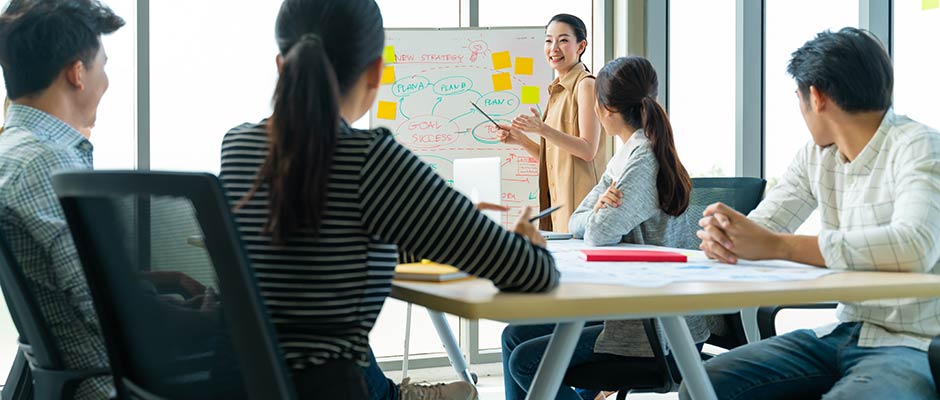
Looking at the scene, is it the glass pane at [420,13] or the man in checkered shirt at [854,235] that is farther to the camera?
the glass pane at [420,13]

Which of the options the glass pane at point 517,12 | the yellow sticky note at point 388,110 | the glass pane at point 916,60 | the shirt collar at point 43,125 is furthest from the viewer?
the glass pane at point 517,12

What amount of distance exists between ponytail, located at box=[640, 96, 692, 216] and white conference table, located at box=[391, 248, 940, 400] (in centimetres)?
78

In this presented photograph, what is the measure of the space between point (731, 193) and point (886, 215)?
3.20 ft

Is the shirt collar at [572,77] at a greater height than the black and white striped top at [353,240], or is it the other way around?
the shirt collar at [572,77]

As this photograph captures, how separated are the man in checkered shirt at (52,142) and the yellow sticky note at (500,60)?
2510 mm

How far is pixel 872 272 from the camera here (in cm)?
147

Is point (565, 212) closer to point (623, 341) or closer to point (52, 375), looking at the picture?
point (623, 341)

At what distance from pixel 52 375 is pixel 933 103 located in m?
3.42

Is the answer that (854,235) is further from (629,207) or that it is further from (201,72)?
(201,72)

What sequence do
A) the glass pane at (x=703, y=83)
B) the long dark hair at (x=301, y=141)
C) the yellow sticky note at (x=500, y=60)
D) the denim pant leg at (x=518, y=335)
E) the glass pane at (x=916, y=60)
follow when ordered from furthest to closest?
1. the glass pane at (x=703, y=83)
2. the yellow sticky note at (x=500, y=60)
3. the glass pane at (x=916, y=60)
4. the denim pant leg at (x=518, y=335)
5. the long dark hair at (x=301, y=141)

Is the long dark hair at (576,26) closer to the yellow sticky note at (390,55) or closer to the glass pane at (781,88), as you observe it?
the yellow sticky note at (390,55)

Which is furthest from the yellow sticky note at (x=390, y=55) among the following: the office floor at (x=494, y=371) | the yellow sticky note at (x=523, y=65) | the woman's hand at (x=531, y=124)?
the office floor at (x=494, y=371)

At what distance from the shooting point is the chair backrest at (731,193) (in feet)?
8.45

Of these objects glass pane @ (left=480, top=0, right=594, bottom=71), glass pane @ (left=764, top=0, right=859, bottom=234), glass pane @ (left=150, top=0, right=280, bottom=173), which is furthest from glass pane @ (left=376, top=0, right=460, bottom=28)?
glass pane @ (left=764, top=0, right=859, bottom=234)
